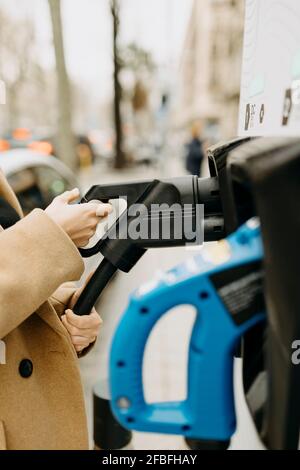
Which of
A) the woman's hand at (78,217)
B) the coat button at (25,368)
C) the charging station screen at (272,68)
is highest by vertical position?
the charging station screen at (272,68)

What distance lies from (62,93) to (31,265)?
120 inches

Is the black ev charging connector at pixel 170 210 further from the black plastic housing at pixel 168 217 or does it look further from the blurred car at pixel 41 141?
the blurred car at pixel 41 141

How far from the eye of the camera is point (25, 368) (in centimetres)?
111

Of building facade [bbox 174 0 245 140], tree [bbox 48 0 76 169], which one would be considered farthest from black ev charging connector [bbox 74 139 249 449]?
building facade [bbox 174 0 245 140]

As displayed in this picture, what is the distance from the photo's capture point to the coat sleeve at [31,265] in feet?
2.96

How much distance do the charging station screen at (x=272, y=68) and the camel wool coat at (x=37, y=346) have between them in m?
0.51

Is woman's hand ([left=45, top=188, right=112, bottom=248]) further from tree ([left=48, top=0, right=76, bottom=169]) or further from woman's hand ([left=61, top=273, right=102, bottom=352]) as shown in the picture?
tree ([left=48, top=0, right=76, bottom=169])

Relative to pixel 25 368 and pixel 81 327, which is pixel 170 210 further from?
pixel 25 368

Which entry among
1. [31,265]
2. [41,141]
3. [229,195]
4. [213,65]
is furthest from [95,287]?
[213,65]

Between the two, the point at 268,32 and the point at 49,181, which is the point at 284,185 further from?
the point at 49,181

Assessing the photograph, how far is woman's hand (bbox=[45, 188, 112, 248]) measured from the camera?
960mm

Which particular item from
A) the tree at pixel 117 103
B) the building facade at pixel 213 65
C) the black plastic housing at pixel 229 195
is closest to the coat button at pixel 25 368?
the black plastic housing at pixel 229 195

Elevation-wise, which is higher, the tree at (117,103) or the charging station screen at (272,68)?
the charging station screen at (272,68)

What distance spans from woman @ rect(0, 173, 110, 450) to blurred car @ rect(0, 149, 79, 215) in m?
1.50
